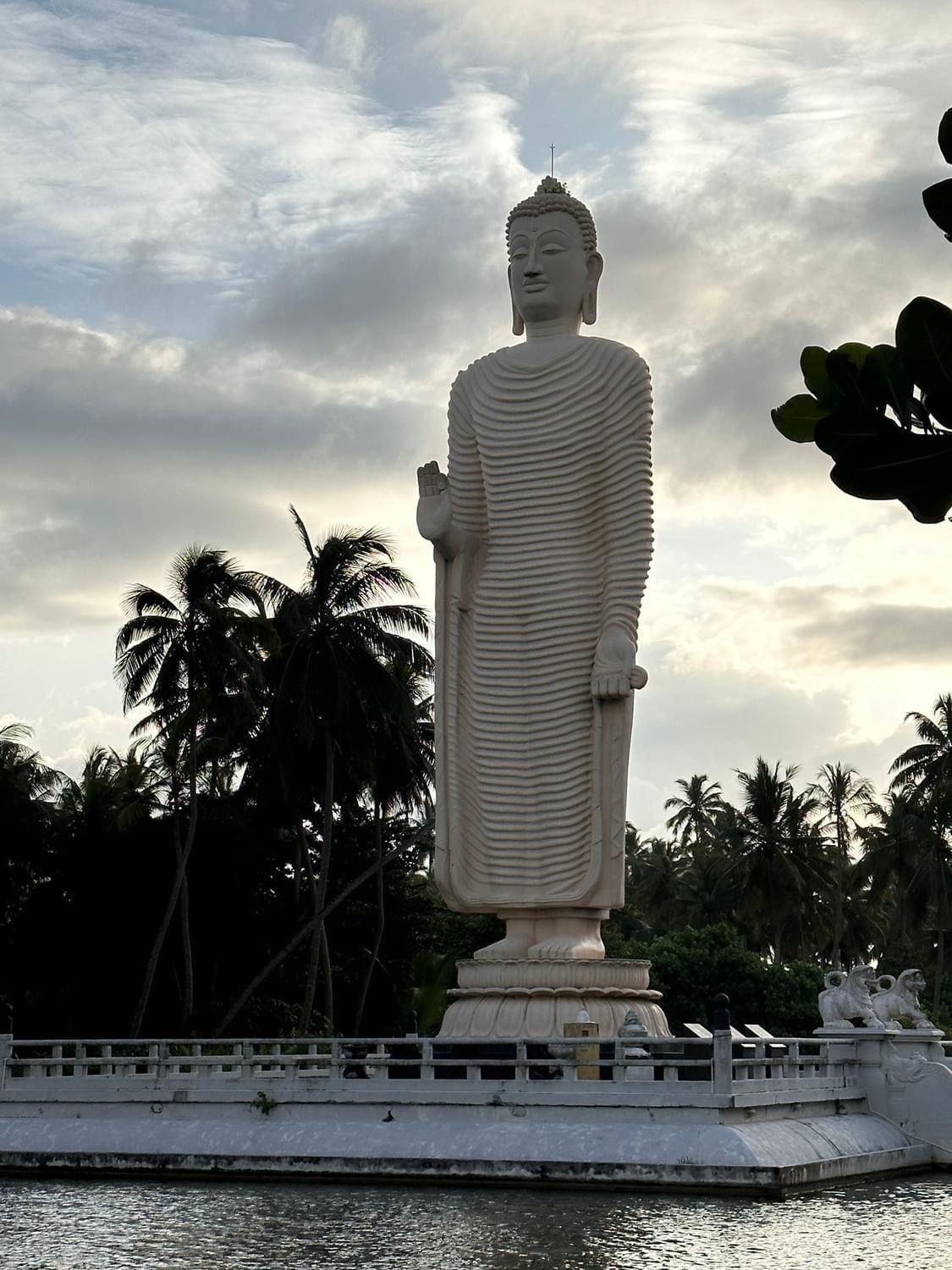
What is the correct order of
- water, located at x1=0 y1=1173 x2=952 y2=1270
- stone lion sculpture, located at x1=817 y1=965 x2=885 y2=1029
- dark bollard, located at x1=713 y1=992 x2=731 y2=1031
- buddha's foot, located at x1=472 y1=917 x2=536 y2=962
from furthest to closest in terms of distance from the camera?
buddha's foot, located at x1=472 y1=917 x2=536 y2=962, stone lion sculpture, located at x1=817 y1=965 x2=885 y2=1029, dark bollard, located at x1=713 y1=992 x2=731 y2=1031, water, located at x1=0 y1=1173 x2=952 y2=1270

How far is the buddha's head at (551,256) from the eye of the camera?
2489 cm

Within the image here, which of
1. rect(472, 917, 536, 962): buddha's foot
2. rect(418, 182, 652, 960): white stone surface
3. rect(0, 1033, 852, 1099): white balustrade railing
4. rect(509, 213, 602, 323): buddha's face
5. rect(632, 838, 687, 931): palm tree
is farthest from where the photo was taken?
rect(632, 838, 687, 931): palm tree

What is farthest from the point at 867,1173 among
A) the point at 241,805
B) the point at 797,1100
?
the point at 241,805

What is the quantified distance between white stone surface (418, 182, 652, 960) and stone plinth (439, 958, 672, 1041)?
0.45 m

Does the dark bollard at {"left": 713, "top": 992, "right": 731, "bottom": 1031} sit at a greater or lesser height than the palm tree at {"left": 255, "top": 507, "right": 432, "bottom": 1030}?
lesser

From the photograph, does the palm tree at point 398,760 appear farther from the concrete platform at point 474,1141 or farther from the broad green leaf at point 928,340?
the broad green leaf at point 928,340

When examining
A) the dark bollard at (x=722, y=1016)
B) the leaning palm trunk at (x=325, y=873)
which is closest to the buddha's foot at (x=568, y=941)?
the dark bollard at (x=722, y=1016)

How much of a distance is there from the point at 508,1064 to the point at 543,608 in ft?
23.1

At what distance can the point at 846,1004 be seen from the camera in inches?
908

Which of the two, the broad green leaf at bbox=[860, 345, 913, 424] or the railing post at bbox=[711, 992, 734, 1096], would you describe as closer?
the broad green leaf at bbox=[860, 345, 913, 424]

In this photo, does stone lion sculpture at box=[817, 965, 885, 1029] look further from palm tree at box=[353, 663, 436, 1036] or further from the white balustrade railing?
palm tree at box=[353, 663, 436, 1036]

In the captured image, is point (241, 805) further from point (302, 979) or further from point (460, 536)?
point (460, 536)

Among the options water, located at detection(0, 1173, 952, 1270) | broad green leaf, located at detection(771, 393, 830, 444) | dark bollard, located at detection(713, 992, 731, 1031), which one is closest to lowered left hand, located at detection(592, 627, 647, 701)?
dark bollard, located at detection(713, 992, 731, 1031)

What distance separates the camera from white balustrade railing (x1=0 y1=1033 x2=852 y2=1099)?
61.5 ft
